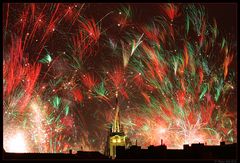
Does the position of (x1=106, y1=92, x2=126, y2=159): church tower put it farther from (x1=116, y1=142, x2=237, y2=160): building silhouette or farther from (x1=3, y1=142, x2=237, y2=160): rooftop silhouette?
(x1=116, y1=142, x2=237, y2=160): building silhouette

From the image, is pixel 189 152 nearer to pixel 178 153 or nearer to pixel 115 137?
pixel 178 153

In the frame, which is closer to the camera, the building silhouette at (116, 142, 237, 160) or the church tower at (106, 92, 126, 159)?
the building silhouette at (116, 142, 237, 160)

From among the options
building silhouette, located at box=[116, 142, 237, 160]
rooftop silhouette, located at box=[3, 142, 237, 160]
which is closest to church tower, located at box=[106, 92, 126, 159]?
rooftop silhouette, located at box=[3, 142, 237, 160]

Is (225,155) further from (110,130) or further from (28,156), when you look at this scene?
(110,130)

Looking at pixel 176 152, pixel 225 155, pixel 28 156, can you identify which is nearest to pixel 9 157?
pixel 28 156

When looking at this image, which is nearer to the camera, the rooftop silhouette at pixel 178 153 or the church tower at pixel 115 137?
the rooftop silhouette at pixel 178 153

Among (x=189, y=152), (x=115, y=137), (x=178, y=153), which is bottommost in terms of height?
(x=189, y=152)

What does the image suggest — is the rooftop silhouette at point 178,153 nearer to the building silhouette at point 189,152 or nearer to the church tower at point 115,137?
the building silhouette at point 189,152

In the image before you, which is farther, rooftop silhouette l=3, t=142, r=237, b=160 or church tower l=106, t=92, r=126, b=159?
church tower l=106, t=92, r=126, b=159

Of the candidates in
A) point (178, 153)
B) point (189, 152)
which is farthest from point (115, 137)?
point (189, 152)

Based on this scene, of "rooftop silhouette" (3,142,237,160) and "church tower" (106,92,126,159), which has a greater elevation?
"church tower" (106,92,126,159)

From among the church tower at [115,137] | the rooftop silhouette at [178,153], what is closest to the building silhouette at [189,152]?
the rooftop silhouette at [178,153]
